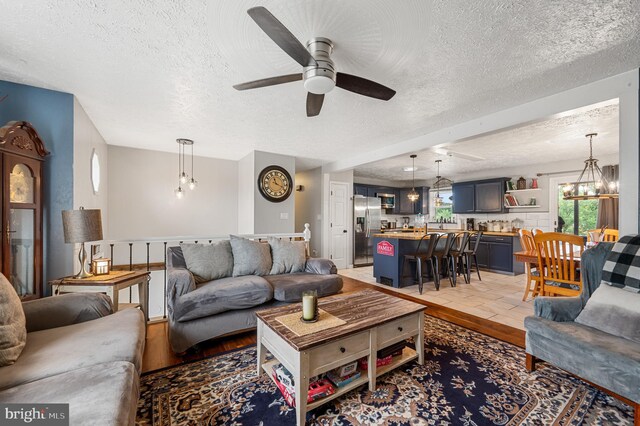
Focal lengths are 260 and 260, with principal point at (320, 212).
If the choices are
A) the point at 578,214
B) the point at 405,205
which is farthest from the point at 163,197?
the point at 578,214

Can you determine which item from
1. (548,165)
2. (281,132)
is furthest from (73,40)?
(548,165)

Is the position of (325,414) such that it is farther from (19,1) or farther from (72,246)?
(19,1)

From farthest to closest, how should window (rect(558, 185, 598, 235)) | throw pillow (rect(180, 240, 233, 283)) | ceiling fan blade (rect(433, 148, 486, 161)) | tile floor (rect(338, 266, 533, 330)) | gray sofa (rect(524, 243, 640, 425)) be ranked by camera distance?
window (rect(558, 185, 598, 235)), ceiling fan blade (rect(433, 148, 486, 161)), tile floor (rect(338, 266, 533, 330)), throw pillow (rect(180, 240, 233, 283)), gray sofa (rect(524, 243, 640, 425))

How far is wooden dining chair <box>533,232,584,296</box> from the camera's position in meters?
2.88

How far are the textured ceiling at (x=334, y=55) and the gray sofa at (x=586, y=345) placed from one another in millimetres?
1588

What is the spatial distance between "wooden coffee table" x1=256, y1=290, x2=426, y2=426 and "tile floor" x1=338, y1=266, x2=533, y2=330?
1.73 meters

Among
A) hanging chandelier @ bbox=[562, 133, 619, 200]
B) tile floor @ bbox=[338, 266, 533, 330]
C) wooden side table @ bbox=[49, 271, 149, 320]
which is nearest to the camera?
wooden side table @ bbox=[49, 271, 149, 320]

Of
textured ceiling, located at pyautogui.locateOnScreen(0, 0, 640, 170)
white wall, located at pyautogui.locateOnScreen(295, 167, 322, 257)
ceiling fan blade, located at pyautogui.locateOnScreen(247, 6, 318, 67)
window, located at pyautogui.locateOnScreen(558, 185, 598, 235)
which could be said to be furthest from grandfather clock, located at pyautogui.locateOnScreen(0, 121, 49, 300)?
window, located at pyautogui.locateOnScreen(558, 185, 598, 235)

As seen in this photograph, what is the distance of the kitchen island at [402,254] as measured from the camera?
440 cm

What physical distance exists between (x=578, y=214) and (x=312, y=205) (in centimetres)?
553

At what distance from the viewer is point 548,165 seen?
5.59 meters

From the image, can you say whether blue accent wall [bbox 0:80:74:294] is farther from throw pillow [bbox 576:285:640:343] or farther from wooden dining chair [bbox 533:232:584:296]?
wooden dining chair [bbox 533:232:584:296]

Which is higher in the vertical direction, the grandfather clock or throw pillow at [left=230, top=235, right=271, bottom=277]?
the grandfather clock

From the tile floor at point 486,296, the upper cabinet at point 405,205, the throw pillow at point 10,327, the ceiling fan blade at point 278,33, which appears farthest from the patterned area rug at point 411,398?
the upper cabinet at point 405,205
